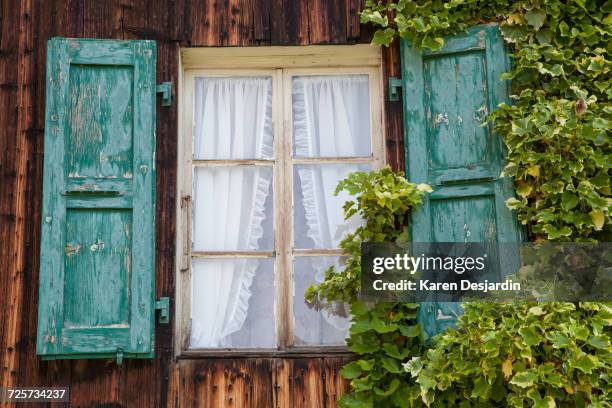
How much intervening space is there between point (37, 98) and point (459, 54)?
217 cm

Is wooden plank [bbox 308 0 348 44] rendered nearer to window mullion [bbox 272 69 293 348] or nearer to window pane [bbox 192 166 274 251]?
window mullion [bbox 272 69 293 348]

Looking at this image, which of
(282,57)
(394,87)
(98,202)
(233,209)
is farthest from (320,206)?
(98,202)

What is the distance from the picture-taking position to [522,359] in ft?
13.0

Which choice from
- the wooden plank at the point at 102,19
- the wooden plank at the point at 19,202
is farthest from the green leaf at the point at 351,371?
the wooden plank at the point at 102,19

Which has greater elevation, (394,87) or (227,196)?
(394,87)

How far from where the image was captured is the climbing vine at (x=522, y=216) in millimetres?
3963

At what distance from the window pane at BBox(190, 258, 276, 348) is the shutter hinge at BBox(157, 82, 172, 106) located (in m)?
0.82

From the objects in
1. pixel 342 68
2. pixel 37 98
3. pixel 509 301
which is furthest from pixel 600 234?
pixel 37 98

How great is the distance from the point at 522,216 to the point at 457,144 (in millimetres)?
488

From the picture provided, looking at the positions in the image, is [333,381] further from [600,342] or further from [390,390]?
[600,342]

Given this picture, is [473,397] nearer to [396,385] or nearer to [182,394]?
[396,385]

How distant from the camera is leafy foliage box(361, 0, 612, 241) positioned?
13.9 ft

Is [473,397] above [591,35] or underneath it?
underneath

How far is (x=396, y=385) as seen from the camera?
4.16 m
